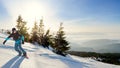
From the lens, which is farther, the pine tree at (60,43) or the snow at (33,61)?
the pine tree at (60,43)

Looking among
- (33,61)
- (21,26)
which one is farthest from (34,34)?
(33,61)

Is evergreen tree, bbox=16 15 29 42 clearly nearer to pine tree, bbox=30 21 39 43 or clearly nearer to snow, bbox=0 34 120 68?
pine tree, bbox=30 21 39 43

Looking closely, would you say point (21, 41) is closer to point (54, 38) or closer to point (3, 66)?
point (3, 66)

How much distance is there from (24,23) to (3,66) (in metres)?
51.0

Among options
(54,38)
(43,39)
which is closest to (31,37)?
(43,39)

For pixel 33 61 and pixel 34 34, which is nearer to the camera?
pixel 33 61

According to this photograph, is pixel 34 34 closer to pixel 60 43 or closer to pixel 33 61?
pixel 60 43

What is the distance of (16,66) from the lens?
10.5 m

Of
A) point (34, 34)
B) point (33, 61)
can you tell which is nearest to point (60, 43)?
point (34, 34)

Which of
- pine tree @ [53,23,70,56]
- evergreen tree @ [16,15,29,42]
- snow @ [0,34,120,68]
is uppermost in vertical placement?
evergreen tree @ [16,15,29,42]

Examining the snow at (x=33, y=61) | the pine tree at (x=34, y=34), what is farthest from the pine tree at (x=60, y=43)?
the snow at (x=33, y=61)

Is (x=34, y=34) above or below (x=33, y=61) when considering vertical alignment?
above

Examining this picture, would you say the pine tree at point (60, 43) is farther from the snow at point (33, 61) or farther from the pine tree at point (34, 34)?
the snow at point (33, 61)

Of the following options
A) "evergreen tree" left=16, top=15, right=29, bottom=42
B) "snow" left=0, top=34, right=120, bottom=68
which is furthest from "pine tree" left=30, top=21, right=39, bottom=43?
"snow" left=0, top=34, right=120, bottom=68
